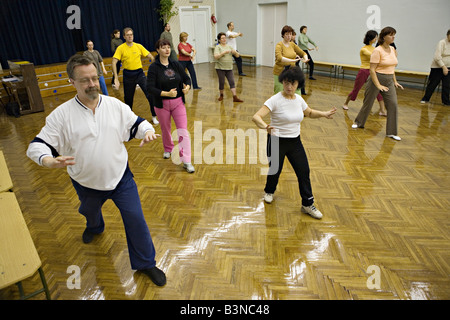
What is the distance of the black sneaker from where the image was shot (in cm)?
254

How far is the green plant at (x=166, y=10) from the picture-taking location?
12.6 meters

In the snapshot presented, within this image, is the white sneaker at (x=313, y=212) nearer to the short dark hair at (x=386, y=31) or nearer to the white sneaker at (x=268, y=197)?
the white sneaker at (x=268, y=197)

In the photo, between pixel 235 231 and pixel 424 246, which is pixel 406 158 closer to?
pixel 424 246

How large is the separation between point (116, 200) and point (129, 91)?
4.22 metres

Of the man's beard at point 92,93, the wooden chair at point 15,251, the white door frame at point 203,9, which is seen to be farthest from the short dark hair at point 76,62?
the white door frame at point 203,9

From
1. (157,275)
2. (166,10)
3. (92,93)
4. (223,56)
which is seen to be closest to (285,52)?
(223,56)

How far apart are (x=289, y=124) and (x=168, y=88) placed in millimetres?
1872

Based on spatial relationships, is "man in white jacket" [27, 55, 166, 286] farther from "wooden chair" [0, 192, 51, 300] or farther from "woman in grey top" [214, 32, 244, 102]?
"woman in grey top" [214, 32, 244, 102]

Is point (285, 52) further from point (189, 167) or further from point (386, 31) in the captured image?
point (189, 167)

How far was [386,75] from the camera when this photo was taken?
16.4 ft

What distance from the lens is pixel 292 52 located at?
557 centimetres

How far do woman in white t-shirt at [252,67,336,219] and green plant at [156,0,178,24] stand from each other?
37.4 feet

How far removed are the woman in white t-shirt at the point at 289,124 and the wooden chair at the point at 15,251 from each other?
2.09 meters

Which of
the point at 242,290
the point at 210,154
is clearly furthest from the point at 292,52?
the point at 242,290
